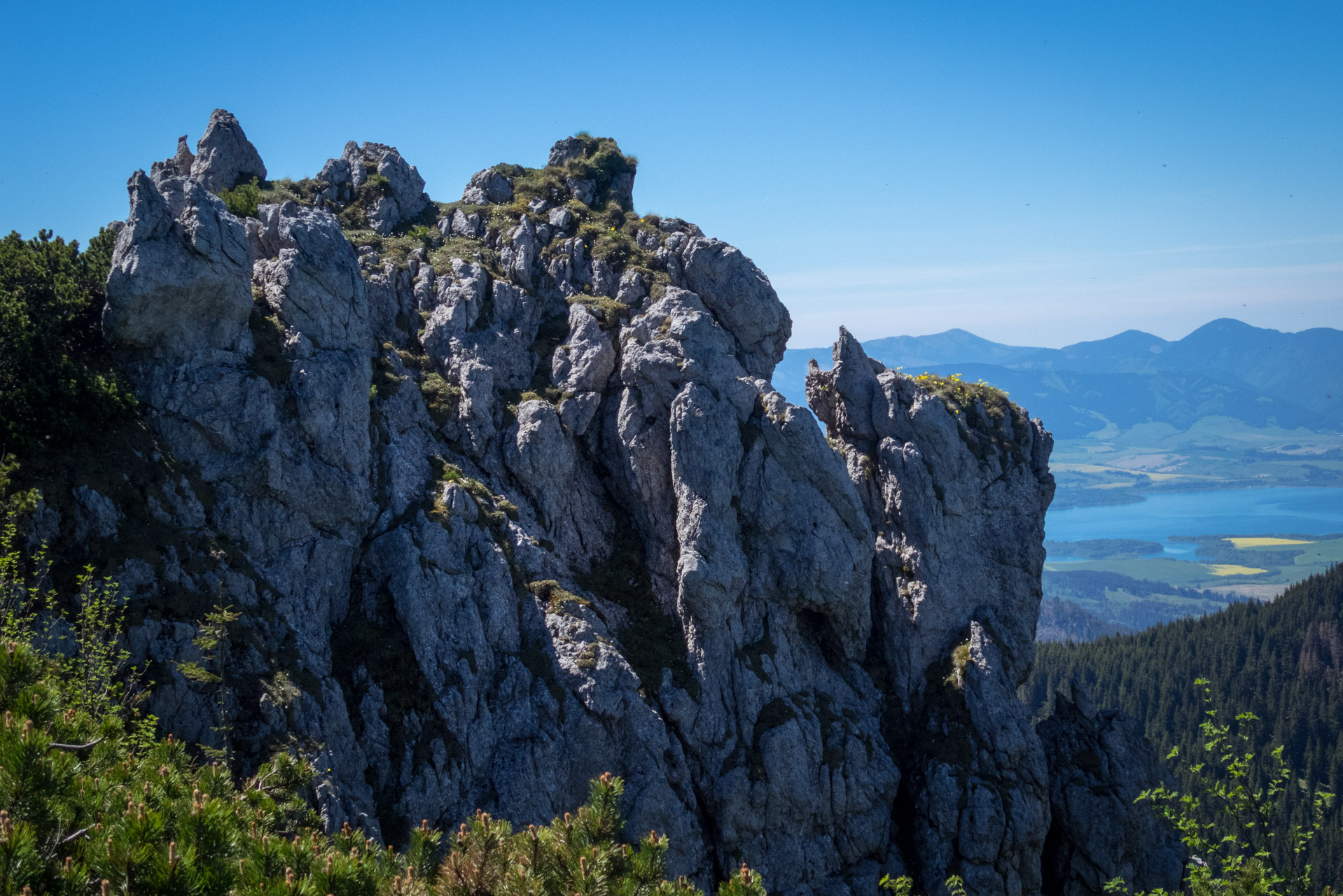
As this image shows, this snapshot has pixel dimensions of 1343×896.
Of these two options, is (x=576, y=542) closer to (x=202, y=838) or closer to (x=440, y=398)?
(x=440, y=398)

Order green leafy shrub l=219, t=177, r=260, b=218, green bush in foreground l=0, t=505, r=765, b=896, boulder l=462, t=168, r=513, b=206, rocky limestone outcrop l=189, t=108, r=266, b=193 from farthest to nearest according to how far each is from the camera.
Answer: boulder l=462, t=168, r=513, b=206 < rocky limestone outcrop l=189, t=108, r=266, b=193 < green leafy shrub l=219, t=177, r=260, b=218 < green bush in foreground l=0, t=505, r=765, b=896

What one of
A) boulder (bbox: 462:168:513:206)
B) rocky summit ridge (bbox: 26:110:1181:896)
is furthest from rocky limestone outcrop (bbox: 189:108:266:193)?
boulder (bbox: 462:168:513:206)

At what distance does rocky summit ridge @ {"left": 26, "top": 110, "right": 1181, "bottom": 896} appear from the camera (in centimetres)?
2972

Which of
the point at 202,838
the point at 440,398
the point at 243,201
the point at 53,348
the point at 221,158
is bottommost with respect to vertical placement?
the point at 202,838

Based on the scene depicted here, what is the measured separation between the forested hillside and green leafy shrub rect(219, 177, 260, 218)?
117426mm

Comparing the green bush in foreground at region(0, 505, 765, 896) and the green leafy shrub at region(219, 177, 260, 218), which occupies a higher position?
the green leafy shrub at region(219, 177, 260, 218)

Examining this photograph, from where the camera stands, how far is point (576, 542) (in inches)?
1583

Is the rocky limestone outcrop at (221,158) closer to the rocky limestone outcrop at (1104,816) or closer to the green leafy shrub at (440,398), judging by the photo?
the green leafy shrub at (440,398)

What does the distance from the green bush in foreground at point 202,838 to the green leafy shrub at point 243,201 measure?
32.7 meters

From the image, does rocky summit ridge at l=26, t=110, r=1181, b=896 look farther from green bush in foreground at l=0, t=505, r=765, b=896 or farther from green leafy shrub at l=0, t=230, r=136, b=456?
green bush in foreground at l=0, t=505, r=765, b=896

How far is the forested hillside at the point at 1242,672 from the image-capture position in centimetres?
11538

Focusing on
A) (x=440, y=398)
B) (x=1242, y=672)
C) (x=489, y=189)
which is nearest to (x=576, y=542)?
(x=440, y=398)

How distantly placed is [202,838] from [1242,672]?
16106 cm

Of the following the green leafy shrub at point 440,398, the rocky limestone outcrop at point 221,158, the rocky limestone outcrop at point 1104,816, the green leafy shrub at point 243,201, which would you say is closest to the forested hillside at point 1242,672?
the rocky limestone outcrop at point 1104,816
